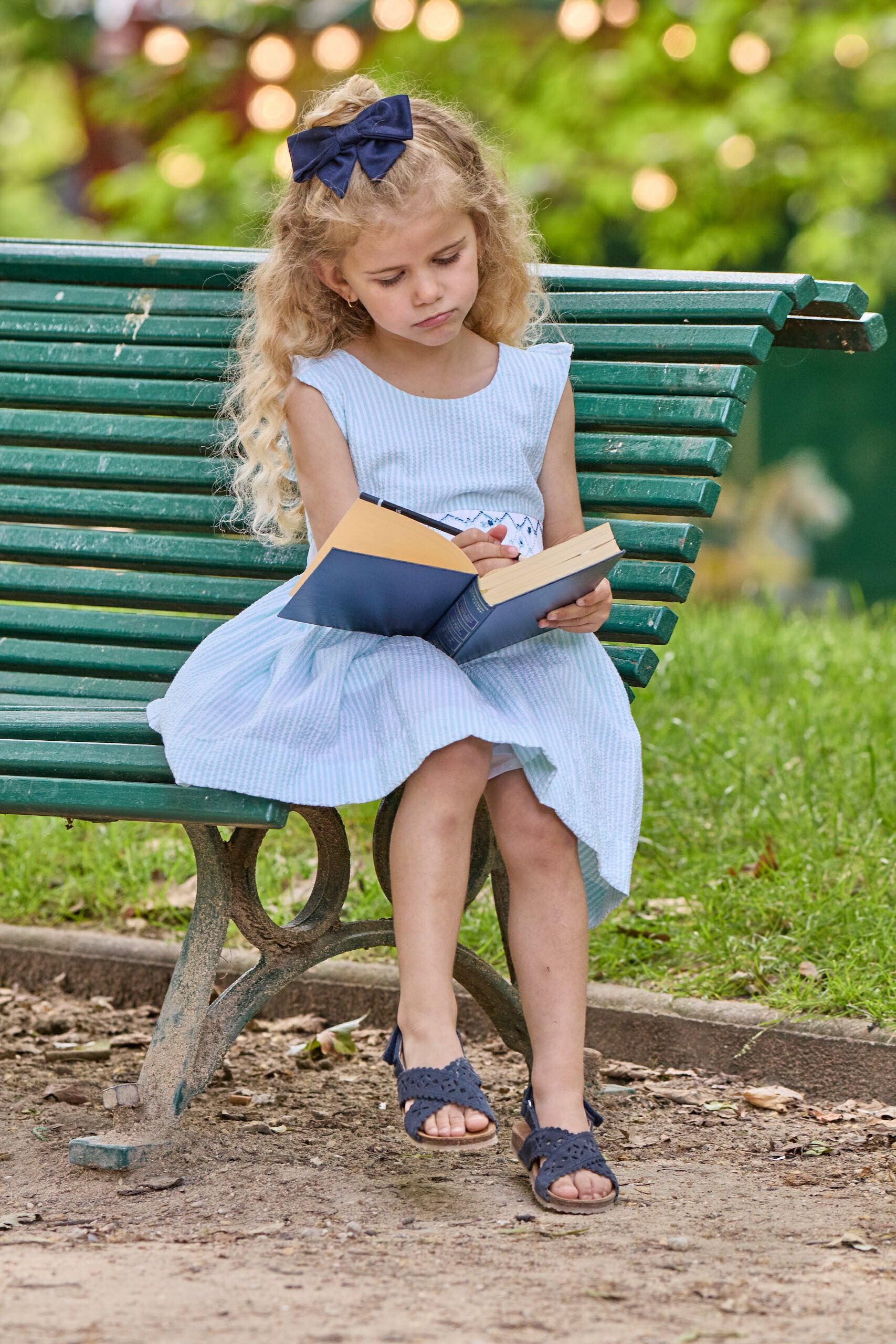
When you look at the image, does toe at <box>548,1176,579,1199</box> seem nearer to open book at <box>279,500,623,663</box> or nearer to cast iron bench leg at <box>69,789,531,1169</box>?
cast iron bench leg at <box>69,789,531,1169</box>

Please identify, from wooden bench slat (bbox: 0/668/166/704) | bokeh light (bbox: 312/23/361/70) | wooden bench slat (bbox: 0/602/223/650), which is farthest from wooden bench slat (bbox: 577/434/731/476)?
bokeh light (bbox: 312/23/361/70)

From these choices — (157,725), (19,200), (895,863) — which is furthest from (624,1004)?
(19,200)

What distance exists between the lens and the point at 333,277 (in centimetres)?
262

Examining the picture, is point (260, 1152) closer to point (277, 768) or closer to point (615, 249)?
point (277, 768)

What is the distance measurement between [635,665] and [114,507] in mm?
1051

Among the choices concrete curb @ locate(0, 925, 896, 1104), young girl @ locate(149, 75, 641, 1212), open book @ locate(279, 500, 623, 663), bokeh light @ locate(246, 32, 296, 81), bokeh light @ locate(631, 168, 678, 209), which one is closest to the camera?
open book @ locate(279, 500, 623, 663)

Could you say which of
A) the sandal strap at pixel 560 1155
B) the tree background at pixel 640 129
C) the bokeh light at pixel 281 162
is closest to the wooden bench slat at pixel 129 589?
the sandal strap at pixel 560 1155

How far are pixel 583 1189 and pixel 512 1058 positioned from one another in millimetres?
834


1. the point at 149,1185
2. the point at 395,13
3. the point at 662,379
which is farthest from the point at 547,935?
the point at 395,13

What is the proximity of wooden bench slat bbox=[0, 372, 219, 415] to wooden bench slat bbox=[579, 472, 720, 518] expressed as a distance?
0.74 m

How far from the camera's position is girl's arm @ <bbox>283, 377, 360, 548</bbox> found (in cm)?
253

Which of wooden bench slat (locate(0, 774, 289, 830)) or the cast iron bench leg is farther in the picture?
the cast iron bench leg

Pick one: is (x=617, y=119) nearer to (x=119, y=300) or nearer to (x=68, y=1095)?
(x=119, y=300)

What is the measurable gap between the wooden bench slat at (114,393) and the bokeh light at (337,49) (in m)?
6.01
